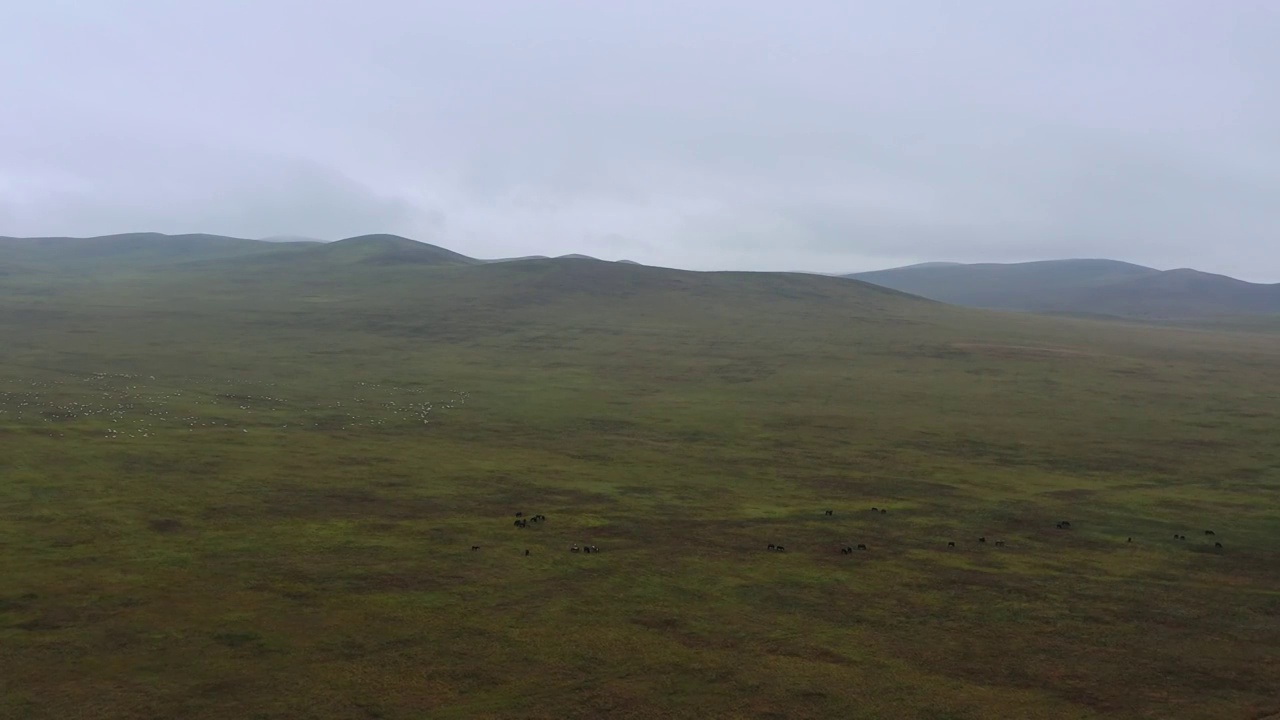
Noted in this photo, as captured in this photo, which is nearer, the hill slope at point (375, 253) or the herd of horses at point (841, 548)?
the herd of horses at point (841, 548)

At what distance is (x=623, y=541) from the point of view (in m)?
31.3

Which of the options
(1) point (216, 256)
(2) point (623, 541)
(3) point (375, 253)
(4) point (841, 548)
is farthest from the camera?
(1) point (216, 256)

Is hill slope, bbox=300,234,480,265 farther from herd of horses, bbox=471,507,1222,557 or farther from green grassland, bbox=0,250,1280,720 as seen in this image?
herd of horses, bbox=471,507,1222,557

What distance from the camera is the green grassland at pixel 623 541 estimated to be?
21.0 m

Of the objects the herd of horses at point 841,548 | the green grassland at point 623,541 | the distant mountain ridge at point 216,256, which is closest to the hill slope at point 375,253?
the distant mountain ridge at point 216,256

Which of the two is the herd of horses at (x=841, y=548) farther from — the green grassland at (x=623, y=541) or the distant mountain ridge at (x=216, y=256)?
the distant mountain ridge at (x=216, y=256)

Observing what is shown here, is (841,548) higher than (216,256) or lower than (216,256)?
lower

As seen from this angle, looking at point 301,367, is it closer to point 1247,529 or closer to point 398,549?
point 398,549

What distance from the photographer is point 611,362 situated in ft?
269

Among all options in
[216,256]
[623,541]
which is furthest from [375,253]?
[623,541]

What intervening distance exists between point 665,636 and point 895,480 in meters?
21.3

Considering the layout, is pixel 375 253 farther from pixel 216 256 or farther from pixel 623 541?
pixel 623 541

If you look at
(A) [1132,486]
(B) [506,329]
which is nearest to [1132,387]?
(A) [1132,486]

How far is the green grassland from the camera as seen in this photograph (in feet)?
68.7
